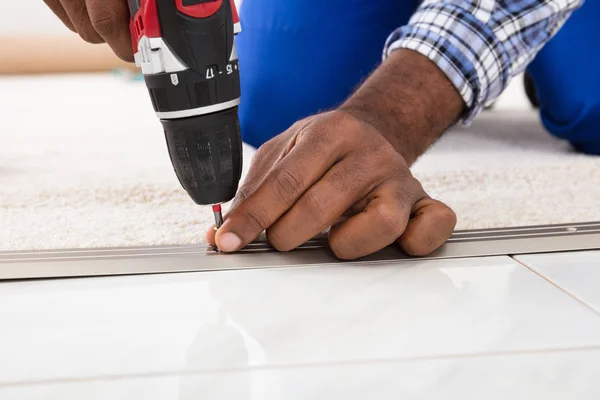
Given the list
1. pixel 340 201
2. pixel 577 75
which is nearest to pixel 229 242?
pixel 340 201

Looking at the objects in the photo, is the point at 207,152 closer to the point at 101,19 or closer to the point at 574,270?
the point at 101,19

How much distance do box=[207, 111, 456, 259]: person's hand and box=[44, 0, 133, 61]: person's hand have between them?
0.80 ft

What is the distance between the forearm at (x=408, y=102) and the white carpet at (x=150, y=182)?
0.48 ft

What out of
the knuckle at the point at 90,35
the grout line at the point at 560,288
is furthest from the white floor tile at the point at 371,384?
the knuckle at the point at 90,35

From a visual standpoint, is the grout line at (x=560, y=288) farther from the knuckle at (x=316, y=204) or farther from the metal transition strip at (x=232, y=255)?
the knuckle at (x=316, y=204)

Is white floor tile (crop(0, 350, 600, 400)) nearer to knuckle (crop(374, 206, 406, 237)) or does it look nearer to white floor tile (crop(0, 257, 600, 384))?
white floor tile (crop(0, 257, 600, 384))

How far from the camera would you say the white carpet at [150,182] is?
95 centimetres

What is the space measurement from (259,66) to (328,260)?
1016 millimetres

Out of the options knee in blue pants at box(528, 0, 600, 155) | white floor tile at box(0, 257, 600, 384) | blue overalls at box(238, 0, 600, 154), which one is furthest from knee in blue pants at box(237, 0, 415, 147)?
white floor tile at box(0, 257, 600, 384)

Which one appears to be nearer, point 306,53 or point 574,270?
point 574,270

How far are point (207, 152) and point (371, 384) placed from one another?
A: 0.32 meters

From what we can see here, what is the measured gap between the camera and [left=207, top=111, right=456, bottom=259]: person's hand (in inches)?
29.4

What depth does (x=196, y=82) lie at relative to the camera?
0.67 m

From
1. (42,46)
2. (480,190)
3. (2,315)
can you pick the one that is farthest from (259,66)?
(42,46)
